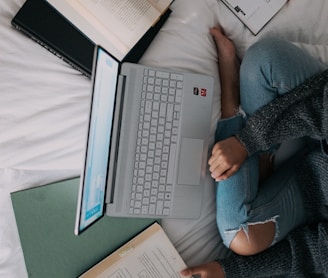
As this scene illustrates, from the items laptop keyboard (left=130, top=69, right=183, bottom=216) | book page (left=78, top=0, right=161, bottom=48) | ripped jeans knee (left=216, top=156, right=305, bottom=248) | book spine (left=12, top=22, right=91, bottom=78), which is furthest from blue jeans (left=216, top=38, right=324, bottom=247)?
book spine (left=12, top=22, right=91, bottom=78)

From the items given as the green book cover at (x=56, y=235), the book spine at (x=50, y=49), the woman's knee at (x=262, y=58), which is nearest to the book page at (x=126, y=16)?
the book spine at (x=50, y=49)

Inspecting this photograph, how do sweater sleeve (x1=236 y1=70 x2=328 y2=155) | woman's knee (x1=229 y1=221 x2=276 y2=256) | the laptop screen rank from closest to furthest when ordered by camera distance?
the laptop screen < sweater sleeve (x1=236 y1=70 x2=328 y2=155) < woman's knee (x1=229 y1=221 x2=276 y2=256)

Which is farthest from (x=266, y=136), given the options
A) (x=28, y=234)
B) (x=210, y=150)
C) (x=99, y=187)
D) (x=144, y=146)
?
(x=28, y=234)

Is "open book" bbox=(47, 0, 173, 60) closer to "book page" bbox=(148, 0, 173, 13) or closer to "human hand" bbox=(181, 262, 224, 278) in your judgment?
"book page" bbox=(148, 0, 173, 13)

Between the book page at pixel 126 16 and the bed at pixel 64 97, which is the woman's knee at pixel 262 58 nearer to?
the bed at pixel 64 97

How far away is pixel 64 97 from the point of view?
1.08 metres

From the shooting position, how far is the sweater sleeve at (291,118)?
975 mm

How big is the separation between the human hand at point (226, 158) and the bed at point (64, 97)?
0.10m

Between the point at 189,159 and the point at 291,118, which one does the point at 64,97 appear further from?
the point at 291,118

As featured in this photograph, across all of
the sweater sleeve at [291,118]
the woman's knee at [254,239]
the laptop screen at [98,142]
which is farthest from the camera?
the woman's knee at [254,239]

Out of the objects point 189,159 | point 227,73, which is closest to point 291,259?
point 189,159

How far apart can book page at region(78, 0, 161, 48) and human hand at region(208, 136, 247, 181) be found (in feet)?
1.05

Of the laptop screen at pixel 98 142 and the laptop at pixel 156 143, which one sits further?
the laptop at pixel 156 143

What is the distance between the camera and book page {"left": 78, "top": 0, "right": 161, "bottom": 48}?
3.40 ft
